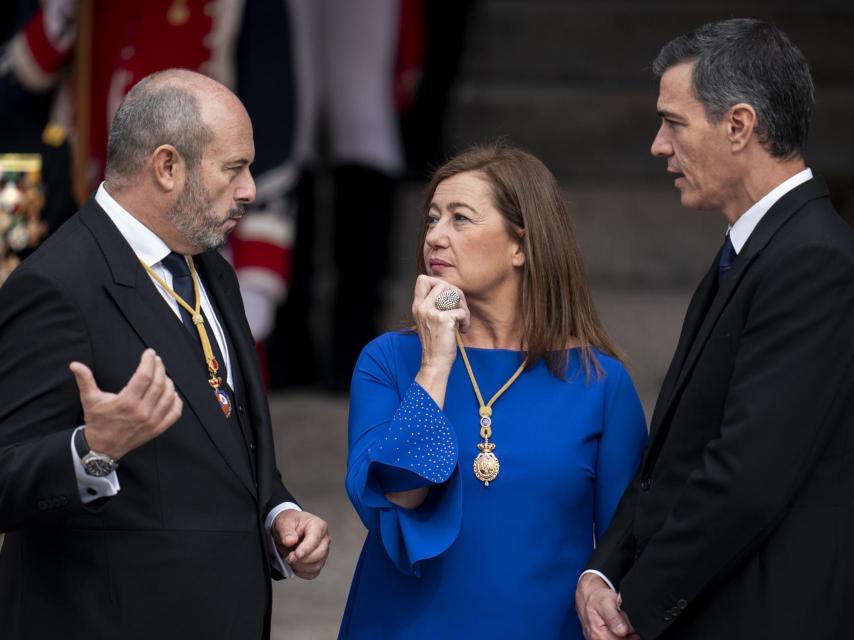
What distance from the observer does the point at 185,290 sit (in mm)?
3016

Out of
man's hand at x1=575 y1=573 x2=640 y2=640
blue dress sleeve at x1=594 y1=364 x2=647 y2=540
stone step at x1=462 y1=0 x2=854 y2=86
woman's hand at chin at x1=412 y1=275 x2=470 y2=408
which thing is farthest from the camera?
stone step at x1=462 y1=0 x2=854 y2=86

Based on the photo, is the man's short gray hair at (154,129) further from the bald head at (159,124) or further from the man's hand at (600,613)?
the man's hand at (600,613)

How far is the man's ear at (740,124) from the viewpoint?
111 inches

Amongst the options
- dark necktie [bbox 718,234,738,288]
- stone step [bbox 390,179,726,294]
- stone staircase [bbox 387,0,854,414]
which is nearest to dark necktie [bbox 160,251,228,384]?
dark necktie [bbox 718,234,738,288]

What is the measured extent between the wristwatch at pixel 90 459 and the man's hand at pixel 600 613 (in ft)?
3.15

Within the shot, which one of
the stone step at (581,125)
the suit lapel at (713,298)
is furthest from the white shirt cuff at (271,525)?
the stone step at (581,125)

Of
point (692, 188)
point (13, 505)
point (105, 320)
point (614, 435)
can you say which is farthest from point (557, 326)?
point (13, 505)

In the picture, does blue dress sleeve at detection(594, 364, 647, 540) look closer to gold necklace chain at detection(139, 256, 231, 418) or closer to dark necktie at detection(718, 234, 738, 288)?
dark necktie at detection(718, 234, 738, 288)

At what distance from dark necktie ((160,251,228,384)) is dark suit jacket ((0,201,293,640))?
72 mm

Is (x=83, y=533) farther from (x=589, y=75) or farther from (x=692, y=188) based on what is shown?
(x=589, y=75)

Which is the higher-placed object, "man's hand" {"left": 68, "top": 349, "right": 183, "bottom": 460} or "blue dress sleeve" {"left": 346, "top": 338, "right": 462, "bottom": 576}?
"man's hand" {"left": 68, "top": 349, "right": 183, "bottom": 460}

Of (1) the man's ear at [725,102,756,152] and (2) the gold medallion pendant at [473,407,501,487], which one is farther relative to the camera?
(2) the gold medallion pendant at [473,407,501,487]

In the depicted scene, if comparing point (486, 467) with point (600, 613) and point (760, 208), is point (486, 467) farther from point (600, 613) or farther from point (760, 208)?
point (760, 208)

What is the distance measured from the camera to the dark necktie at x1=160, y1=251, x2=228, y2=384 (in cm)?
297
